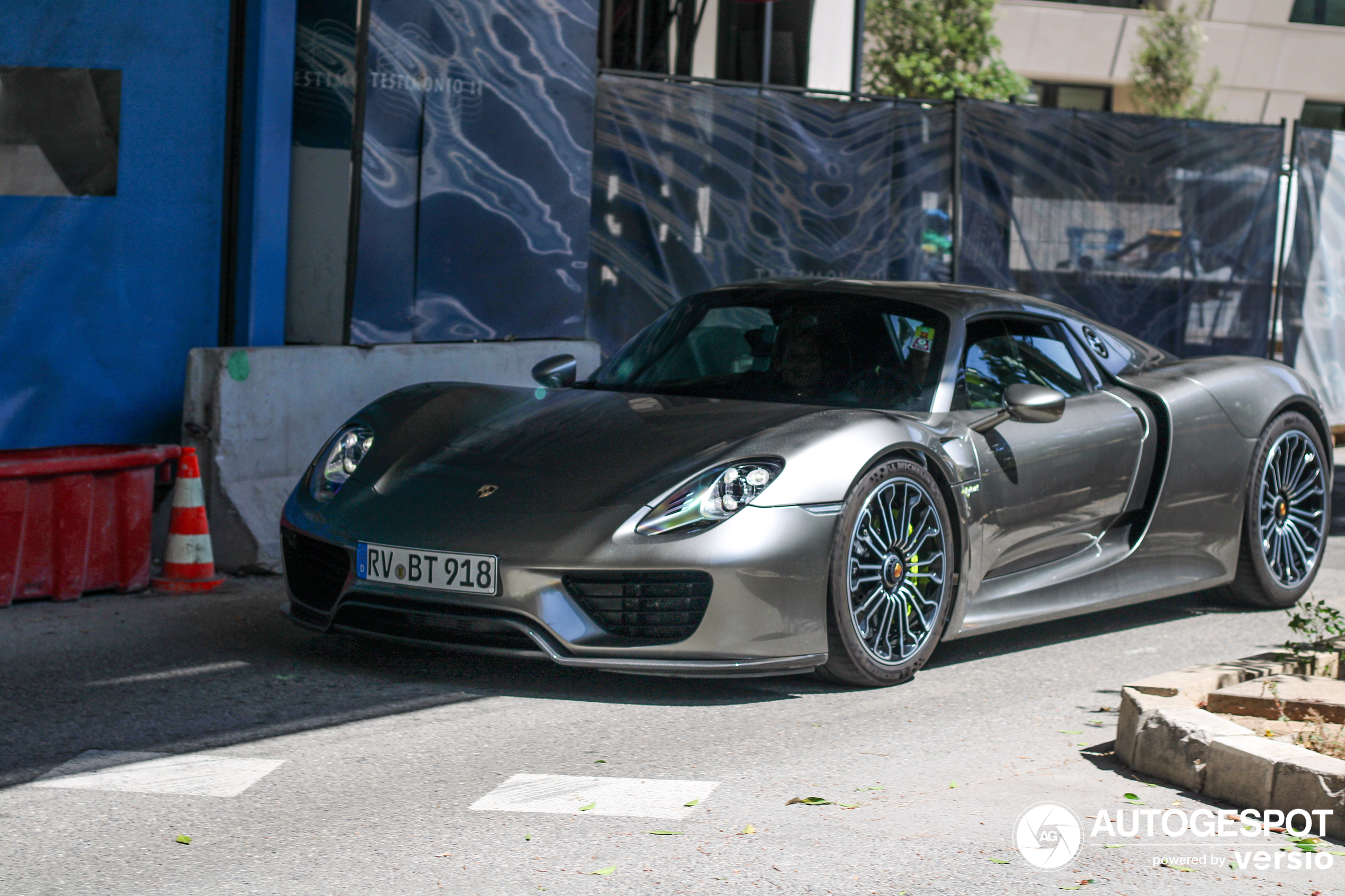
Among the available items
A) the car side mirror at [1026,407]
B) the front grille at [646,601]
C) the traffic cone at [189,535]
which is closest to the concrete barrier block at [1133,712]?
the front grille at [646,601]

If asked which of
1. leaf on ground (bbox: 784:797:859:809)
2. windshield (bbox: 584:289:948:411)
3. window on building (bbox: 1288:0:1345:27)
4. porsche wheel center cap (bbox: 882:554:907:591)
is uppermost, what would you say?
window on building (bbox: 1288:0:1345:27)

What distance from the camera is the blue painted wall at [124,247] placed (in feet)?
25.6

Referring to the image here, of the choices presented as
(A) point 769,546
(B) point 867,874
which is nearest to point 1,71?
(A) point 769,546

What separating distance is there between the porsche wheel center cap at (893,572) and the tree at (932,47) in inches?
936

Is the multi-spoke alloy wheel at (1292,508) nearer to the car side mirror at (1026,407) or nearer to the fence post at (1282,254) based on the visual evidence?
the car side mirror at (1026,407)

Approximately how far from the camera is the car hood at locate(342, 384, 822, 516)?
16.0 feet

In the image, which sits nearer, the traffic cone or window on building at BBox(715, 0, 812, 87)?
the traffic cone

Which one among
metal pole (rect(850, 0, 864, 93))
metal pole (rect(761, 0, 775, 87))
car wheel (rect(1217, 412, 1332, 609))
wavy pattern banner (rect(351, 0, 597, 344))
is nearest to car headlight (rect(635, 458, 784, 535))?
car wheel (rect(1217, 412, 1332, 609))

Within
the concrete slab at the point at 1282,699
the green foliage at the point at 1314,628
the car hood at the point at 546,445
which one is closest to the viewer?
the concrete slab at the point at 1282,699

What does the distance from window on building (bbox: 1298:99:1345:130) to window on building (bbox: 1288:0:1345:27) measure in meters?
1.96

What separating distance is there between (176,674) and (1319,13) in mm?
42769

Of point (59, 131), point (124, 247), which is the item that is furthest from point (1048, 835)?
point (59, 131)

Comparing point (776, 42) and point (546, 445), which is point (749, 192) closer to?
point (546, 445)

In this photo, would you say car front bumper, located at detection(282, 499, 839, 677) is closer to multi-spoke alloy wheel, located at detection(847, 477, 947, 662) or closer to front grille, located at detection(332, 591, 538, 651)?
front grille, located at detection(332, 591, 538, 651)
